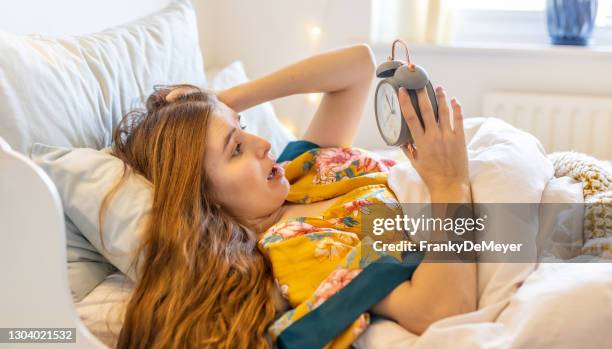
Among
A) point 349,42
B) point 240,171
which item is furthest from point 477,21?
point 240,171

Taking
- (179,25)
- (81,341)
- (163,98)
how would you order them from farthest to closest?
(179,25)
(163,98)
(81,341)

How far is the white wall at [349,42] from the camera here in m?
2.12

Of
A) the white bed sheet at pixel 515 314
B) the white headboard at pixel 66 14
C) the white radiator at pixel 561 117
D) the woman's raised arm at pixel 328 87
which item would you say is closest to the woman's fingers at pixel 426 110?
the white bed sheet at pixel 515 314

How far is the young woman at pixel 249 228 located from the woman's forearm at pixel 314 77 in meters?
0.15

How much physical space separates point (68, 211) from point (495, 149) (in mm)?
708

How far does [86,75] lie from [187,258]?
1.55ft

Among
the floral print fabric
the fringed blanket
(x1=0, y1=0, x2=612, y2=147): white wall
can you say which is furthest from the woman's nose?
(x1=0, y1=0, x2=612, y2=147): white wall

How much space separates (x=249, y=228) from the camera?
1206 millimetres

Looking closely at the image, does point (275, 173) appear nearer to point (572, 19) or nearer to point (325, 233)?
point (325, 233)

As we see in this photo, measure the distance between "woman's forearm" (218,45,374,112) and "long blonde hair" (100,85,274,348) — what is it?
229mm

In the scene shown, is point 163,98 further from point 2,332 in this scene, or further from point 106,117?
point 2,332

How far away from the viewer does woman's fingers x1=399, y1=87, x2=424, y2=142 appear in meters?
1.06

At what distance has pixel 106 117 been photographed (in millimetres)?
1281

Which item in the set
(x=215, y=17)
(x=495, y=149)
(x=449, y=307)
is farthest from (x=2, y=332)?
(x=215, y=17)
